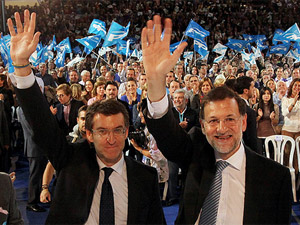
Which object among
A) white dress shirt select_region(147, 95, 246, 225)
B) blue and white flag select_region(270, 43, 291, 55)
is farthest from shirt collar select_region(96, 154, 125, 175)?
blue and white flag select_region(270, 43, 291, 55)

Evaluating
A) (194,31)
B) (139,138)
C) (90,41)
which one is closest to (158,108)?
(139,138)

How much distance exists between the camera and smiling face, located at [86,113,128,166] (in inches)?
84.3

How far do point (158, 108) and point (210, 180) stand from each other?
0.45 m

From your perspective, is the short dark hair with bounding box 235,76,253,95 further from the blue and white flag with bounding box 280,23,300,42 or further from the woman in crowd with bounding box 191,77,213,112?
the blue and white flag with bounding box 280,23,300,42

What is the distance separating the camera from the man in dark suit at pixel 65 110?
5.79 m

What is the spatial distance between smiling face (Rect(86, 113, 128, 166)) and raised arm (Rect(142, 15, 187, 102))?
0.30m

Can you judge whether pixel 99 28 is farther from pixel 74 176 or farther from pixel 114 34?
pixel 74 176

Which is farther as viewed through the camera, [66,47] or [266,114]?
[66,47]

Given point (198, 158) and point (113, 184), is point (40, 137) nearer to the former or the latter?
point (113, 184)

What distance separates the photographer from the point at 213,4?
85.5 ft

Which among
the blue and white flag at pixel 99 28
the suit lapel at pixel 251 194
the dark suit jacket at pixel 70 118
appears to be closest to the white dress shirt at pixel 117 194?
the suit lapel at pixel 251 194

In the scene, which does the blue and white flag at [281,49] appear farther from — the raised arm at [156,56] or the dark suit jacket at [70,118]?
the raised arm at [156,56]

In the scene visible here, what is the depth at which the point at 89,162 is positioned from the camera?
2.18 m

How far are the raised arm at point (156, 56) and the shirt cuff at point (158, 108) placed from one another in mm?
20
